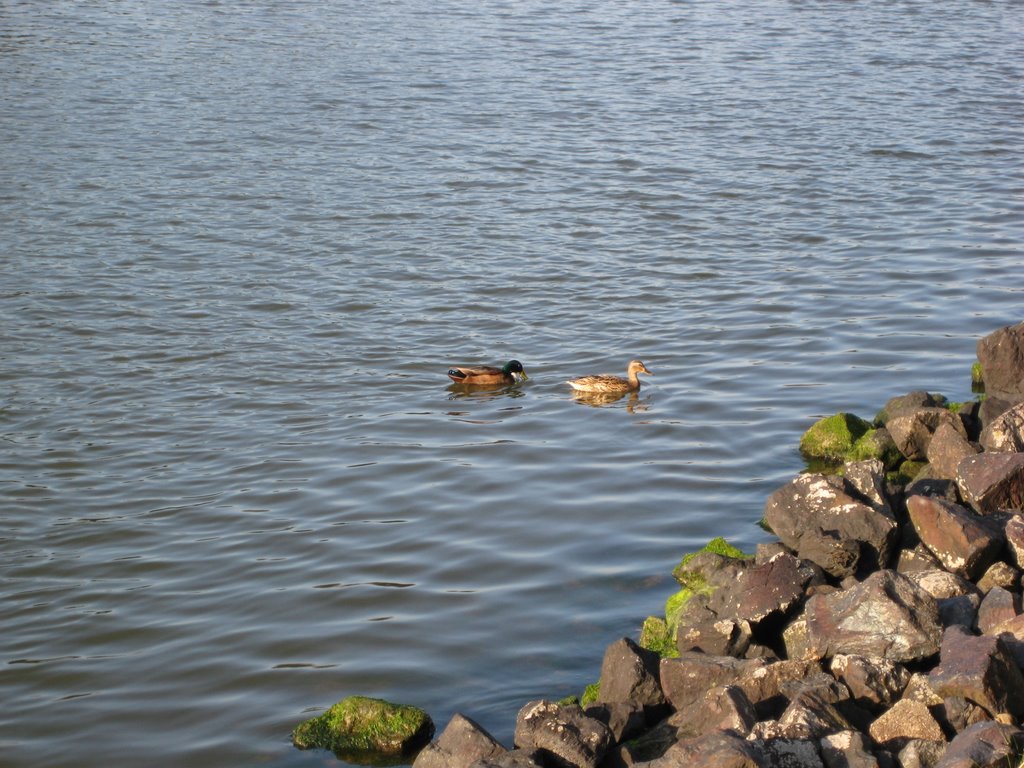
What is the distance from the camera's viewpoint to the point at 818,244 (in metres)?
17.3

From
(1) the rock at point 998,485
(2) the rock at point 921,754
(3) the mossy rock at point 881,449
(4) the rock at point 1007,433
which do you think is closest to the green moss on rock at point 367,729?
(2) the rock at point 921,754

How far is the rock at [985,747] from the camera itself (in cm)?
548

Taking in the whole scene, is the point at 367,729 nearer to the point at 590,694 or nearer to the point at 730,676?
the point at 590,694

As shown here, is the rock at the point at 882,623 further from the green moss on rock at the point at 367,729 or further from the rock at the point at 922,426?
the rock at the point at 922,426

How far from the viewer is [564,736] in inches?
257

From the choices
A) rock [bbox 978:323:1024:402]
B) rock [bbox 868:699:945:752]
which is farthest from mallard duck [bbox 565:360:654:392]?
rock [bbox 868:699:945:752]

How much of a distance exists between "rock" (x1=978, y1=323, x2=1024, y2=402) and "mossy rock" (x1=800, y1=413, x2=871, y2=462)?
107cm

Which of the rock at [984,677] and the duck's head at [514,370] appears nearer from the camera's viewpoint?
the rock at [984,677]

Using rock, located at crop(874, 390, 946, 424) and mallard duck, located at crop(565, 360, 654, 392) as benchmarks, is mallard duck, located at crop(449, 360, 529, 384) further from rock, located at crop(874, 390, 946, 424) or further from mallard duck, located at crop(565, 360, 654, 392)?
rock, located at crop(874, 390, 946, 424)

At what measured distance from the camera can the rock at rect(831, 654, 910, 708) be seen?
6.52 meters

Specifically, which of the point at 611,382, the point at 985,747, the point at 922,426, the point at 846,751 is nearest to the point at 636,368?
the point at 611,382

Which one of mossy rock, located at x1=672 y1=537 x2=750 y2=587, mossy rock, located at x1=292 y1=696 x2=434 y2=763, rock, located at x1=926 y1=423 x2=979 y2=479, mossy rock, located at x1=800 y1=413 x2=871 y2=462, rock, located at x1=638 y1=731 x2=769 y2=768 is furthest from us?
mossy rock, located at x1=800 y1=413 x2=871 y2=462

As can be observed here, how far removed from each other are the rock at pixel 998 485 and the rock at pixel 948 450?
61 centimetres

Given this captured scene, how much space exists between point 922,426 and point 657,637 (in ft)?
10.9
